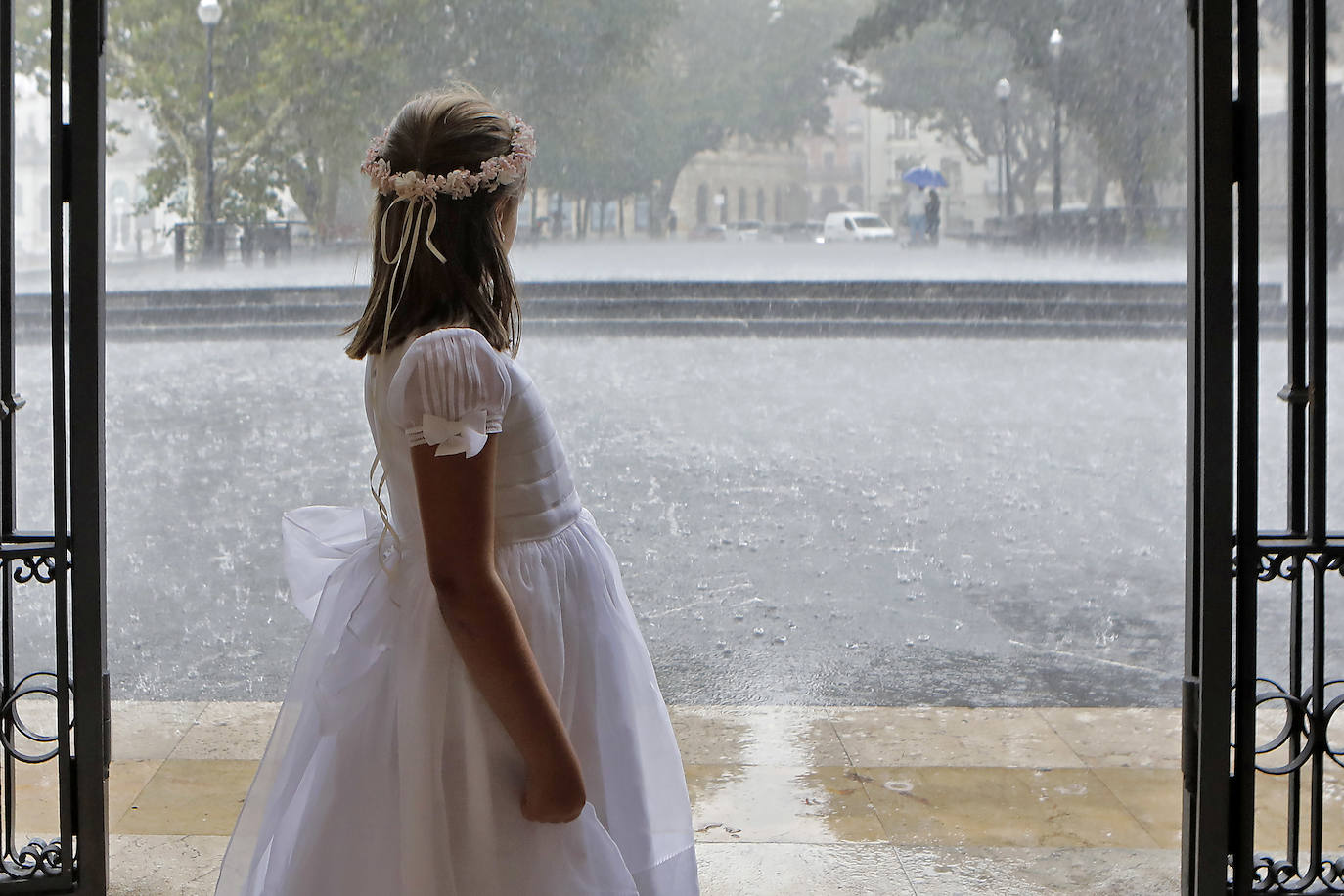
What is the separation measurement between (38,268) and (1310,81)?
1859 centimetres

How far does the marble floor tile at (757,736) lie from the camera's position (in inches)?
124

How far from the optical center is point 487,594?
1.32m

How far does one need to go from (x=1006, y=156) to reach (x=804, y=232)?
3560mm

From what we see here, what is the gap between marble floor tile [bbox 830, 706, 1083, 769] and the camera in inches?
122

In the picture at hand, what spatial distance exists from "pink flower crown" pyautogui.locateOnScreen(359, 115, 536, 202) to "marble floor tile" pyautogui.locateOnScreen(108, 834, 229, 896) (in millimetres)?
1447

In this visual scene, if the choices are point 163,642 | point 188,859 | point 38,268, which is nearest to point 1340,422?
point 163,642

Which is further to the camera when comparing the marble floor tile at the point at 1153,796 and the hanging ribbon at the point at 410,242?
the marble floor tile at the point at 1153,796

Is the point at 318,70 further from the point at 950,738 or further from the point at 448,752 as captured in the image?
the point at 448,752

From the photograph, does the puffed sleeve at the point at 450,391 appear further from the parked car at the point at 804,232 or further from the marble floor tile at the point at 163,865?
the parked car at the point at 804,232

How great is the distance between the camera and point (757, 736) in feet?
11.0

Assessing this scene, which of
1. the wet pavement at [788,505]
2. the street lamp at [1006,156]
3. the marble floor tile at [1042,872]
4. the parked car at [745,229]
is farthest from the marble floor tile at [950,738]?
the parked car at [745,229]

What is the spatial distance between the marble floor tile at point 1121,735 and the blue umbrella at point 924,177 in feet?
61.3

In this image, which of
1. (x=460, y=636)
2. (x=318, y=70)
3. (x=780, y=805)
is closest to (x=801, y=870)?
(x=780, y=805)

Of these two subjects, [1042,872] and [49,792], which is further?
[49,792]
